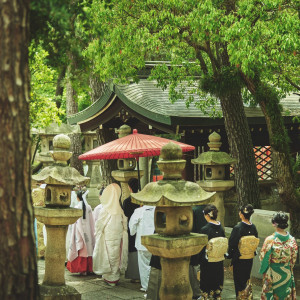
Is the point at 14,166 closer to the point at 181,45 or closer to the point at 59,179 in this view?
the point at 59,179

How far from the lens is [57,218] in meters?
7.50

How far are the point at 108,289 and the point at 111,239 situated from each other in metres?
0.85

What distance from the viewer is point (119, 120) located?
15266mm

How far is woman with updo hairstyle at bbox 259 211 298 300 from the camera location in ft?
23.6

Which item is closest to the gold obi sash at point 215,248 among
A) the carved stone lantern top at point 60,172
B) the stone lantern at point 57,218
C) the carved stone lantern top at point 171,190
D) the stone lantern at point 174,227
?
the stone lantern at point 174,227

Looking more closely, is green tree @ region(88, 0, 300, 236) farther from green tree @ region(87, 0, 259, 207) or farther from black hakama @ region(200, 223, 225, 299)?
black hakama @ region(200, 223, 225, 299)

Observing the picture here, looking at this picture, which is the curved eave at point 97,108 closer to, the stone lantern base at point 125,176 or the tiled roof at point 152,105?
the tiled roof at point 152,105

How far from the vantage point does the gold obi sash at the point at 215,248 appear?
7383 millimetres

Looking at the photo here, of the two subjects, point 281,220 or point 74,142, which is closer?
point 281,220

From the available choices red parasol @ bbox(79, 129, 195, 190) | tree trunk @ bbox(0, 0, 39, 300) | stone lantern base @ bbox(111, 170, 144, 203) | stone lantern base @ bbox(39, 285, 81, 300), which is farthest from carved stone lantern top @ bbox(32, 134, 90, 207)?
tree trunk @ bbox(0, 0, 39, 300)

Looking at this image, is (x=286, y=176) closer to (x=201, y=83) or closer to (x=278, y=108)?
(x=278, y=108)

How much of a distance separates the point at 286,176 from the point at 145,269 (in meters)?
3.18

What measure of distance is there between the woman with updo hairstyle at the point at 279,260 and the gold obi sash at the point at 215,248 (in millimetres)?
518

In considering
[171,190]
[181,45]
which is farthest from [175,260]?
[181,45]
